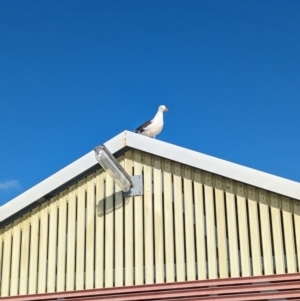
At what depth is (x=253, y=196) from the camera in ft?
31.5

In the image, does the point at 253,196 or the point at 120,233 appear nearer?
the point at 253,196

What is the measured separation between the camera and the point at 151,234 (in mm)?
10039

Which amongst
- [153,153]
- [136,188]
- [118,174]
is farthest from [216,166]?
[118,174]

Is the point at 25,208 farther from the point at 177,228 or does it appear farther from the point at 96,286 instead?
the point at 177,228

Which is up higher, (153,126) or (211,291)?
(153,126)

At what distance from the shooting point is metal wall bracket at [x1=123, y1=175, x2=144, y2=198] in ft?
33.9

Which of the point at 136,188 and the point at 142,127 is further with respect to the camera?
the point at 142,127

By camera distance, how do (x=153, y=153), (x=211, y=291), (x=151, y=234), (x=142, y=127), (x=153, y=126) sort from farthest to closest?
(x=153, y=126), (x=142, y=127), (x=153, y=153), (x=151, y=234), (x=211, y=291)

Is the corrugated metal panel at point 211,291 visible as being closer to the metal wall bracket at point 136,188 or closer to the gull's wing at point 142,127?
the metal wall bracket at point 136,188

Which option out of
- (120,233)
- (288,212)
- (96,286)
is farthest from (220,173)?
(96,286)

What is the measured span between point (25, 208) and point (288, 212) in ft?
14.5

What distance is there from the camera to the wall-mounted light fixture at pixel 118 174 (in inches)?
391

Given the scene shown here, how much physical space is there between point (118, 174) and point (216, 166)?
5.07 feet

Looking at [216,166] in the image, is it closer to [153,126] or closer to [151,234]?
[151,234]
